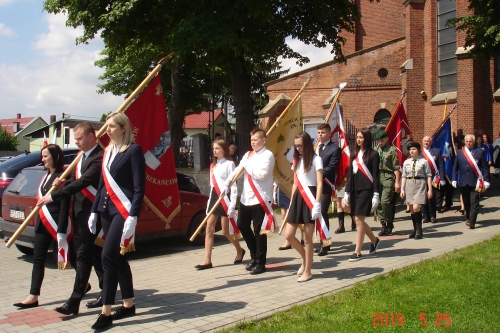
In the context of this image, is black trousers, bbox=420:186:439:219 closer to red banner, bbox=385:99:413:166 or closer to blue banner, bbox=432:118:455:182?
red banner, bbox=385:99:413:166

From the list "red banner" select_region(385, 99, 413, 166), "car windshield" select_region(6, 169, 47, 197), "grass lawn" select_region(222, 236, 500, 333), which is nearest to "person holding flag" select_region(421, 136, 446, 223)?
"red banner" select_region(385, 99, 413, 166)

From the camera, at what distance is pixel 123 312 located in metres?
5.61

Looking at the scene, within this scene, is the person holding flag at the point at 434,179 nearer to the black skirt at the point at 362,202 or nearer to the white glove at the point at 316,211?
the black skirt at the point at 362,202

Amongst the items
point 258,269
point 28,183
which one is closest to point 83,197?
point 258,269

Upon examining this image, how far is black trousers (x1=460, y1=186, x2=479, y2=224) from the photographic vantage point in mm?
10914

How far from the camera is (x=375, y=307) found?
5.45 metres

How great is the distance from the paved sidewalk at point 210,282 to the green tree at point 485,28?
21.9 ft

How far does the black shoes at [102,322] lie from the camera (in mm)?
5242

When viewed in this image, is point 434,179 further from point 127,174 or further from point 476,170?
point 127,174

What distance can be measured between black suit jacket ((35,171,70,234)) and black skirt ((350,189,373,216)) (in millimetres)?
4282

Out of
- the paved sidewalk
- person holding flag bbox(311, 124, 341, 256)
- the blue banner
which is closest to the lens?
the paved sidewalk

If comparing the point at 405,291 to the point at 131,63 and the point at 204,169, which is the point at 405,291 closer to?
the point at 204,169

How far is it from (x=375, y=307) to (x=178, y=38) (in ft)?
41.5

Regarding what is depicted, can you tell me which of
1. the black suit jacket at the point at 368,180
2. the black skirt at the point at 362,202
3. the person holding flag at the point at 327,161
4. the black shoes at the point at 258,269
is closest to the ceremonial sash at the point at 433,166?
the black suit jacket at the point at 368,180
